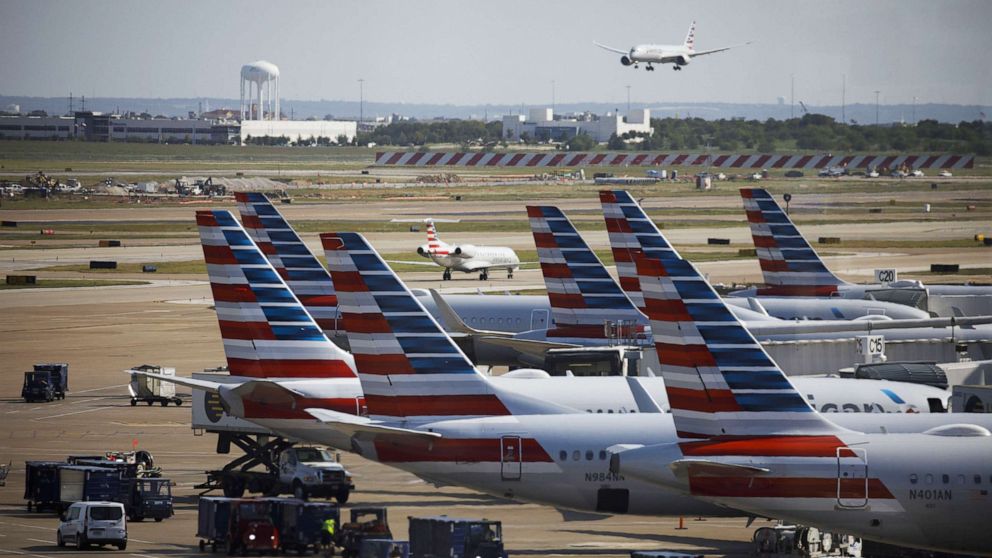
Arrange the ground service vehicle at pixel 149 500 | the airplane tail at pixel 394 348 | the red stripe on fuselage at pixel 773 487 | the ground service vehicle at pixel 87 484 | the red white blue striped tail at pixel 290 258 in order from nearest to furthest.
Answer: the red stripe on fuselage at pixel 773 487, the airplane tail at pixel 394 348, the ground service vehicle at pixel 149 500, the ground service vehicle at pixel 87 484, the red white blue striped tail at pixel 290 258

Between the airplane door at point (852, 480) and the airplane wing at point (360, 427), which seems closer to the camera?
the airplane door at point (852, 480)

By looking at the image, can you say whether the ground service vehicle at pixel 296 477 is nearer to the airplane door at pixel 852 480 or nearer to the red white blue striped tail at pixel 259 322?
the red white blue striped tail at pixel 259 322

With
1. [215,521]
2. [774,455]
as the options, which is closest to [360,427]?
[215,521]

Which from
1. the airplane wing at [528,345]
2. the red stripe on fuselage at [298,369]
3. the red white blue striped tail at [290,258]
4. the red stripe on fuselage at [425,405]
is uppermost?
the red white blue striped tail at [290,258]

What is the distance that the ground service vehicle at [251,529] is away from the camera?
38688 mm

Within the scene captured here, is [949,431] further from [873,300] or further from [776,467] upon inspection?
[873,300]

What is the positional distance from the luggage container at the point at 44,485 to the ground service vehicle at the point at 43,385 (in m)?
24.9

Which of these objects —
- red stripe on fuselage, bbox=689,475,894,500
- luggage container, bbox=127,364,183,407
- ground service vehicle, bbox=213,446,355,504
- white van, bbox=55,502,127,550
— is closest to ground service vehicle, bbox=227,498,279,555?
white van, bbox=55,502,127,550

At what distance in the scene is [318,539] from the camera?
3856 cm

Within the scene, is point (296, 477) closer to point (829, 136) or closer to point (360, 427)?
point (360, 427)

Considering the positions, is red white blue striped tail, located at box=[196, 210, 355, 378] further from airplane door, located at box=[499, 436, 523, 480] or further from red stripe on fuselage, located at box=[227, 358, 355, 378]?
airplane door, located at box=[499, 436, 523, 480]

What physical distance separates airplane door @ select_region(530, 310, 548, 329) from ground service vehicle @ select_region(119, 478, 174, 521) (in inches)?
1095

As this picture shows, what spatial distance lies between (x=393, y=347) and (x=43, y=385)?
1453 inches

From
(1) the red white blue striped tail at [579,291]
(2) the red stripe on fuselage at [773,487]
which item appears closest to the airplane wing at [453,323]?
(1) the red white blue striped tail at [579,291]
